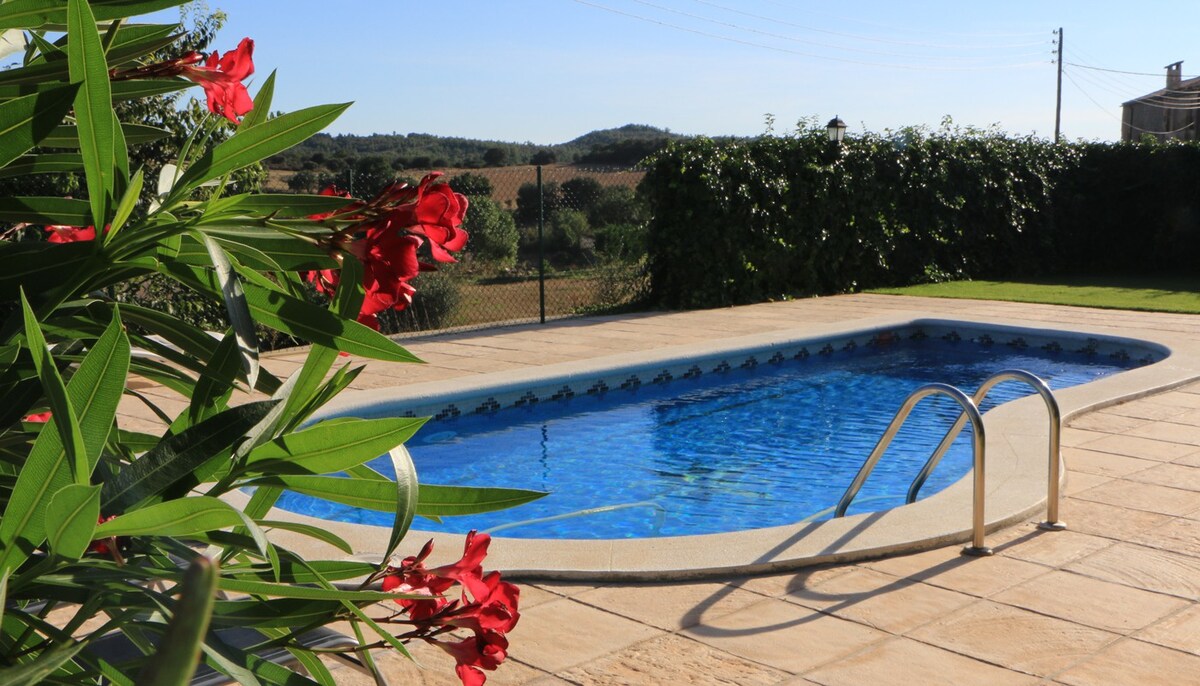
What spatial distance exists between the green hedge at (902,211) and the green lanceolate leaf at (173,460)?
11723 millimetres

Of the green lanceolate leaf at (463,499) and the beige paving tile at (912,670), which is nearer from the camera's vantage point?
the green lanceolate leaf at (463,499)

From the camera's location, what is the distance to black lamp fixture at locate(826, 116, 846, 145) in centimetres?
1394

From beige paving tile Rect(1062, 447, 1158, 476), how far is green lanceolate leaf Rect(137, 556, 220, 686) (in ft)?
18.3

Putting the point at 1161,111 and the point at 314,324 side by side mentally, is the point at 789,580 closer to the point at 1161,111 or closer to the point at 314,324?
the point at 314,324

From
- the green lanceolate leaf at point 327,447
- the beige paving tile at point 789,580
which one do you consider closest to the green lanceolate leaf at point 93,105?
the green lanceolate leaf at point 327,447

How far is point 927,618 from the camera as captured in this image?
3566 millimetres

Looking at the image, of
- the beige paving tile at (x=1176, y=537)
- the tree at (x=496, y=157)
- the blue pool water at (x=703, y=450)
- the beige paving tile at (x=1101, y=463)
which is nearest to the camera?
the beige paving tile at (x=1176, y=537)

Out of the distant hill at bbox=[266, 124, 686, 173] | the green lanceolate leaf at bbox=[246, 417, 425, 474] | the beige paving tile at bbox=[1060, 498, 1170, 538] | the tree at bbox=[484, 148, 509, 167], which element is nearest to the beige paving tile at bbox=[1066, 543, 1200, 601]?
the beige paving tile at bbox=[1060, 498, 1170, 538]

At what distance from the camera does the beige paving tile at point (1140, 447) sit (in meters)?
5.82

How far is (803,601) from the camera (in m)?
3.73

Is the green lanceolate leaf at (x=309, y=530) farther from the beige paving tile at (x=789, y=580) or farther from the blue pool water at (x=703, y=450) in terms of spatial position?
the blue pool water at (x=703, y=450)

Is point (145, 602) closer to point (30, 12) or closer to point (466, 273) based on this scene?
point (30, 12)

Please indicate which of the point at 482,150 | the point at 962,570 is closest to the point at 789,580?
the point at 962,570

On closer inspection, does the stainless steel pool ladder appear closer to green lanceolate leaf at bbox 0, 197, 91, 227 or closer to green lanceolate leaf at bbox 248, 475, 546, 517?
green lanceolate leaf at bbox 248, 475, 546, 517
